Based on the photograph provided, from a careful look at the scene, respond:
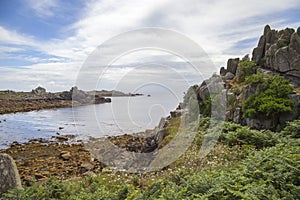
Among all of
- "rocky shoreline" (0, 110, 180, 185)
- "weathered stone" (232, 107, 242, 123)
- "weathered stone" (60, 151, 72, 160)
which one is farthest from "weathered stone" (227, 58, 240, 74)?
"weathered stone" (60, 151, 72, 160)

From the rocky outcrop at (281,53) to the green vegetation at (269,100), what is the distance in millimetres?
3549

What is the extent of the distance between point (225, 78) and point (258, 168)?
1986cm

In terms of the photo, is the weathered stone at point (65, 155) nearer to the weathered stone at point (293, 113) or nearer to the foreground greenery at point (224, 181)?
the foreground greenery at point (224, 181)

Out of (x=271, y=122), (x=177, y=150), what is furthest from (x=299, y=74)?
(x=177, y=150)

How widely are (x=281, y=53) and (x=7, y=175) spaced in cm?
2019

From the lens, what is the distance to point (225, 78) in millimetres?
24281

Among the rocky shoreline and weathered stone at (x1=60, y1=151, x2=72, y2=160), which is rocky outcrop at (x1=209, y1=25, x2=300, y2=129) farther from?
weathered stone at (x1=60, y1=151, x2=72, y2=160)

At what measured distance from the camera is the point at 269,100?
13.8m

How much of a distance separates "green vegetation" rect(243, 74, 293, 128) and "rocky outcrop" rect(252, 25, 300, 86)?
3.55 m

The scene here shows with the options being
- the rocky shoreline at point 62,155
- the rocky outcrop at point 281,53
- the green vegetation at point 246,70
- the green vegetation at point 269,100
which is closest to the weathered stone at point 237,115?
the green vegetation at point 269,100

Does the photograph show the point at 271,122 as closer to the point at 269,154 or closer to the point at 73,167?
the point at 269,154

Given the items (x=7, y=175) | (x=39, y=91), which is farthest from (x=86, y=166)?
(x=39, y=91)

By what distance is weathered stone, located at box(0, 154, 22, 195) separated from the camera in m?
7.52

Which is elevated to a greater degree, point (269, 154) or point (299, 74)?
point (299, 74)
